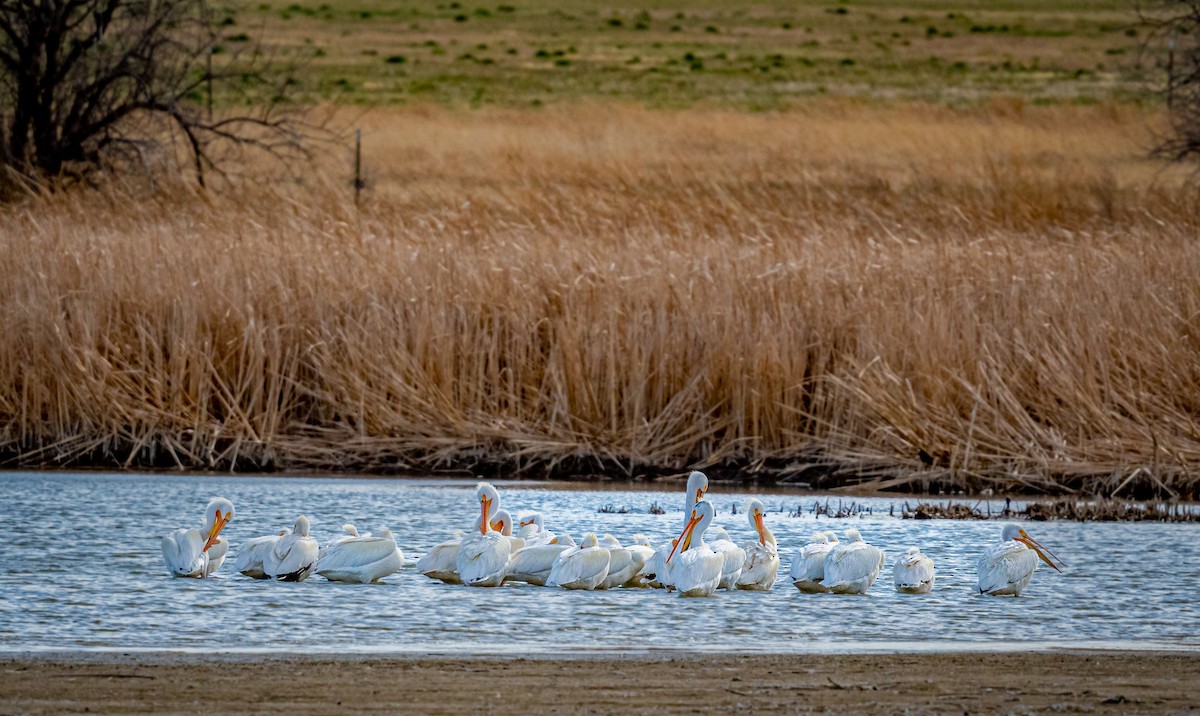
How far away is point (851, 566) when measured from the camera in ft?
25.3

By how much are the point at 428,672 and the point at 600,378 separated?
6.17 meters

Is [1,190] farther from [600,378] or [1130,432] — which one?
[1130,432]

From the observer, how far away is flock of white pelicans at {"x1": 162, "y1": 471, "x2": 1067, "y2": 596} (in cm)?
769

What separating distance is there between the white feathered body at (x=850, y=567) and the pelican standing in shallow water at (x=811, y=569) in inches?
2.4

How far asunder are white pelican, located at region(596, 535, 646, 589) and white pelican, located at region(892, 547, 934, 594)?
1108 millimetres

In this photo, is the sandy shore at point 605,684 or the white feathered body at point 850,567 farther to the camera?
the white feathered body at point 850,567

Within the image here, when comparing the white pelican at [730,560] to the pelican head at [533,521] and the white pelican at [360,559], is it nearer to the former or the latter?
the pelican head at [533,521]

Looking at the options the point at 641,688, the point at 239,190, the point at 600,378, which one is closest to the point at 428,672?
the point at 641,688

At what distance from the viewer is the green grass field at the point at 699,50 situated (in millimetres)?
53281

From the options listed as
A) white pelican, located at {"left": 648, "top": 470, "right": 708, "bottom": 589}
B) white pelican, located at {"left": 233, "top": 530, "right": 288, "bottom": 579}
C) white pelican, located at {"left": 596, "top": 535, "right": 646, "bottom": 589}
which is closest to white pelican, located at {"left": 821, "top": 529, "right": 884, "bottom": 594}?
white pelican, located at {"left": 648, "top": 470, "right": 708, "bottom": 589}

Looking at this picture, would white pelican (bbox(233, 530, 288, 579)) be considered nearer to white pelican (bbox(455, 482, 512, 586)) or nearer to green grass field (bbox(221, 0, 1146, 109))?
white pelican (bbox(455, 482, 512, 586))

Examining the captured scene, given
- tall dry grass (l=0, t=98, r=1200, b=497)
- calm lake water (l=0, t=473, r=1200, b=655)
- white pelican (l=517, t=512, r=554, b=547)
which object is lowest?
calm lake water (l=0, t=473, r=1200, b=655)

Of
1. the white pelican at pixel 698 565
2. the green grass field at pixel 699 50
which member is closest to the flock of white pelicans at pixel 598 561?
the white pelican at pixel 698 565

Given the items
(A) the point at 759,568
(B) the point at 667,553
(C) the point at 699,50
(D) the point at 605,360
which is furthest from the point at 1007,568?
(C) the point at 699,50
